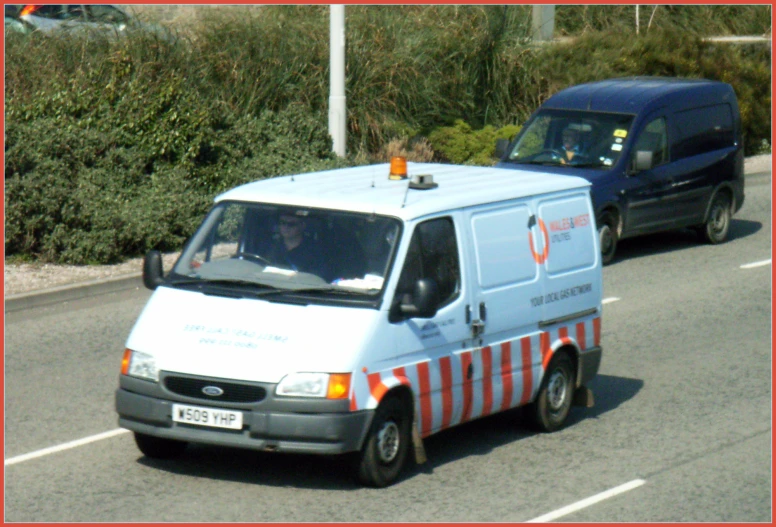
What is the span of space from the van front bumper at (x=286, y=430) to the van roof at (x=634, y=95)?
33.4 feet

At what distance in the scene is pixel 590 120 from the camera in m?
17.1

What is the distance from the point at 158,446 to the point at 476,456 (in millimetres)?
2189

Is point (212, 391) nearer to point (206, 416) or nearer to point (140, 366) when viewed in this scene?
point (206, 416)

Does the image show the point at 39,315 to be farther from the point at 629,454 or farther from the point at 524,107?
the point at 524,107

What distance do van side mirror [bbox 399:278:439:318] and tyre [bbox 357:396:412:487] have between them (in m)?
0.54

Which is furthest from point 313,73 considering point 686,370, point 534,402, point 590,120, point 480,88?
point 534,402

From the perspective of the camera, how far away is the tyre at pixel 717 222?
18281mm

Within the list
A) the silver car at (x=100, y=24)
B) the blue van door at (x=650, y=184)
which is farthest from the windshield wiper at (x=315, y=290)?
the silver car at (x=100, y=24)

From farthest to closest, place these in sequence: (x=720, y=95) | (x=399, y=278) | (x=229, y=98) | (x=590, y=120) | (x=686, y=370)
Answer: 1. (x=229, y=98)
2. (x=720, y=95)
3. (x=590, y=120)
4. (x=686, y=370)
5. (x=399, y=278)

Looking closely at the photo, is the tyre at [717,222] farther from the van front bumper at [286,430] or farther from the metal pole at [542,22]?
the van front bumper at [286,430]

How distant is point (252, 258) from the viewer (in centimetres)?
866

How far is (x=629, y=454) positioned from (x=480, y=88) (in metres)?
15.7

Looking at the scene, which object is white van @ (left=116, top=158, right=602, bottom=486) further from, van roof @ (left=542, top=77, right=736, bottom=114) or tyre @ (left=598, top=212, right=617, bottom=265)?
van roof @ (left=542, top=77, right=736, bottom=114)

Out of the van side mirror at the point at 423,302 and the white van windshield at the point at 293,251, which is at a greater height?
the white van windshield at the point at 293,251
